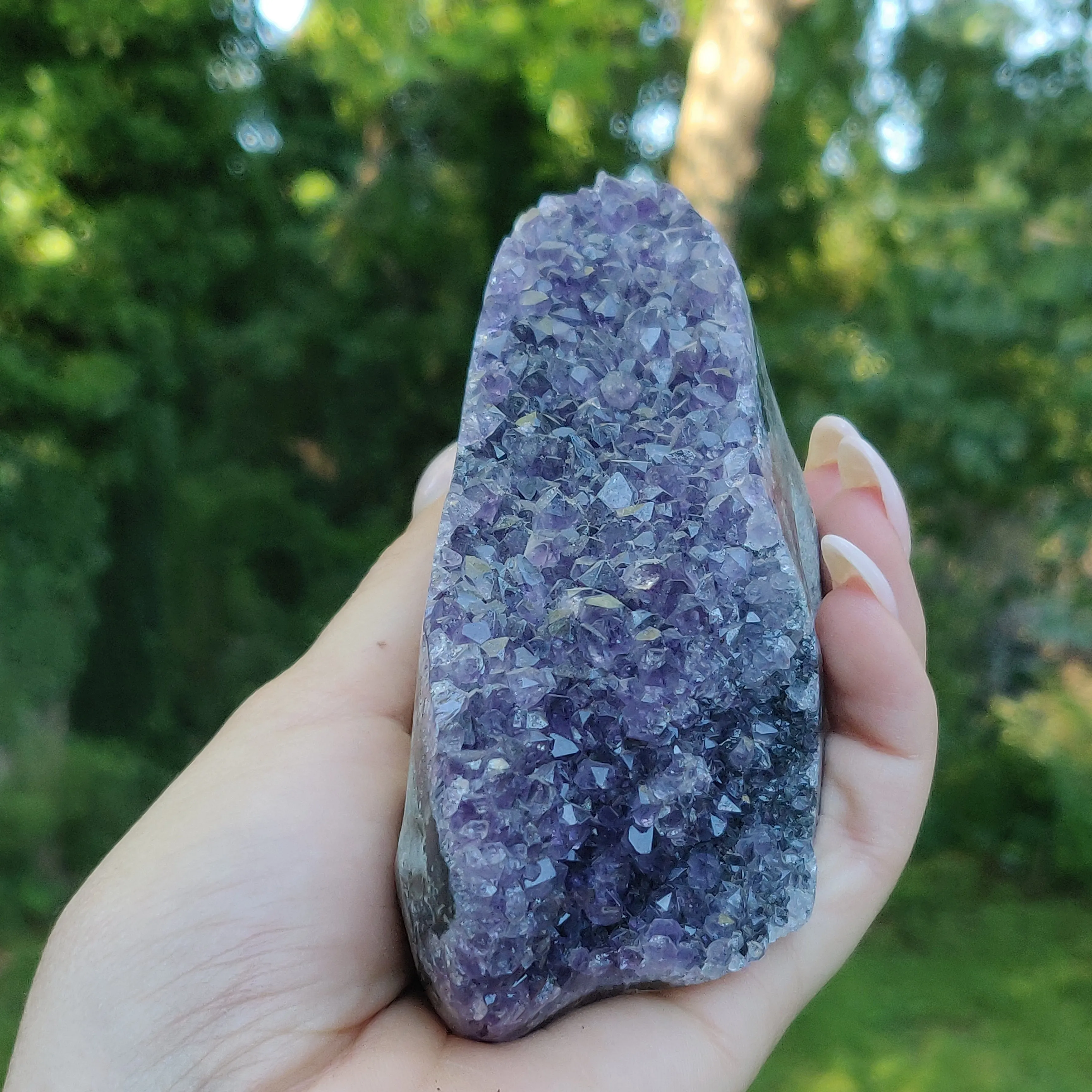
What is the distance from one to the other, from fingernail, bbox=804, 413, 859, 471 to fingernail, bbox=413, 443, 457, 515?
68 centimetres

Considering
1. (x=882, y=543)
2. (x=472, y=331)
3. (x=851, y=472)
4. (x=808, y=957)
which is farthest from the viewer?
(x=472, y=331)

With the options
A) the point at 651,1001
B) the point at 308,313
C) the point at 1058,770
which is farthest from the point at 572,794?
the point at 308,313

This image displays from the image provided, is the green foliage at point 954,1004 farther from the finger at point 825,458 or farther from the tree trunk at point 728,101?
the tree trunk at point 728,101

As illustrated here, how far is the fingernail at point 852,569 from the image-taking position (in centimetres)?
136

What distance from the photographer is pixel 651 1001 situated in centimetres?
124

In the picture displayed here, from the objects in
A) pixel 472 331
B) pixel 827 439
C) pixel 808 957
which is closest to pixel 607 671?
pixel 808 957

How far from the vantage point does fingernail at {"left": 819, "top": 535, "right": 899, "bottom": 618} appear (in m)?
1.36

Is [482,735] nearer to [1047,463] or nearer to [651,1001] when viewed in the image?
[651,1001]

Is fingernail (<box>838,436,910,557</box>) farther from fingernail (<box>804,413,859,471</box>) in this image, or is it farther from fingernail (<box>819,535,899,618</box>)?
fingernail (<box>819,535,899,618</box>)

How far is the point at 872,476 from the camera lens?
1.61m

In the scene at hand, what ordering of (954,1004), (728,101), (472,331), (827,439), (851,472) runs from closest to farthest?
(851,472), (827,439), (728,101), (954,1004), (472,331)

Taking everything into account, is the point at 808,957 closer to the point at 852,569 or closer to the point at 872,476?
the point at 852,569

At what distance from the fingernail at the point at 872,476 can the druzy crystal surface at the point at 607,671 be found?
46 cm

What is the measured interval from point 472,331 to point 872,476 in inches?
218
